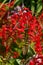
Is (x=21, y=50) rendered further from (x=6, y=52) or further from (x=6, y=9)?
(x=6, y=9)

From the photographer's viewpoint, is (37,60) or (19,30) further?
(19,30)

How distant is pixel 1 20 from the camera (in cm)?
327

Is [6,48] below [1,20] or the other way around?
below

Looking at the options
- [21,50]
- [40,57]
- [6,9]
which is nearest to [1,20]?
[6,9]

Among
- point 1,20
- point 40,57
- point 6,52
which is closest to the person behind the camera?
point 40,57

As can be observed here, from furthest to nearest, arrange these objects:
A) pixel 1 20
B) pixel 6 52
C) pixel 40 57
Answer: pixel 1 20 → pixel 6 52 → pixel 40 57

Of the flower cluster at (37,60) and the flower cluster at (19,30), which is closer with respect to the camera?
the flower cluster at (37,60)

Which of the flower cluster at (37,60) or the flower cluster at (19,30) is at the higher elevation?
the flower cluster at (19,30)

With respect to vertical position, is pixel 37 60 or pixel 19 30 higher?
pixel 19 30

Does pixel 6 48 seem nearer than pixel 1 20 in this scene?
Yes

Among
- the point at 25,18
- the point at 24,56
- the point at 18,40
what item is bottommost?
the point at 24,56

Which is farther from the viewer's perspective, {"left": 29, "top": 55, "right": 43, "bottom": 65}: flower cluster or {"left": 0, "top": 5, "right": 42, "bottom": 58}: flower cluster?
{"left": 0, "top": 5, "right": 42, "bottom": 58}: flower cluster

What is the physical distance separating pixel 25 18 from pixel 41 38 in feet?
1.32

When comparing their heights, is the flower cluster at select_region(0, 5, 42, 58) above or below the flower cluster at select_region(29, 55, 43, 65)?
above
